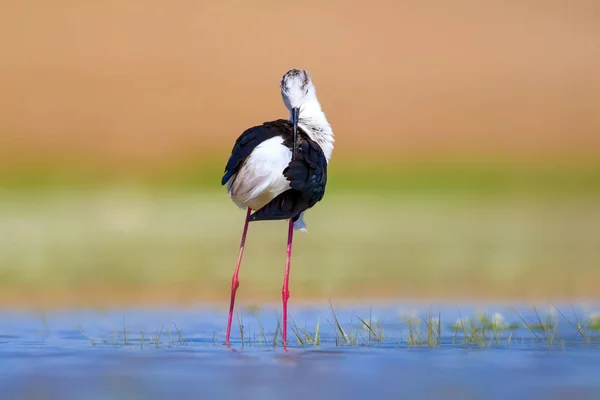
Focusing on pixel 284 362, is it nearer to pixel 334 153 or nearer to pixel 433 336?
pixel 433 336

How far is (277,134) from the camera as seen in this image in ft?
22.7

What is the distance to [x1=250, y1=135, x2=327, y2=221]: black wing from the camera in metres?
6.73

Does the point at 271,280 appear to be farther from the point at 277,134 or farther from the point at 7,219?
the point at 7,219

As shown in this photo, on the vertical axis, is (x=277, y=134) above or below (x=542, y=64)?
below

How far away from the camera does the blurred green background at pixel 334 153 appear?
395 inches

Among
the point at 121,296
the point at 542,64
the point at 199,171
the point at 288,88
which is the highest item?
the point at 542,64

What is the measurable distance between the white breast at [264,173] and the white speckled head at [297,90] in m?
0.55

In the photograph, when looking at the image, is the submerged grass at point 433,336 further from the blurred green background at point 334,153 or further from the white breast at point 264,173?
the blurred green background at point 334,153

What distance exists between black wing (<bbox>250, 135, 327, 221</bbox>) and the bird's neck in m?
0.19

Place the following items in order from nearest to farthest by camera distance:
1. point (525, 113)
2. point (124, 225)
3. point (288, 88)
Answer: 1. point (288, 88)
2. point (124, 225)
3. point (525, 113)

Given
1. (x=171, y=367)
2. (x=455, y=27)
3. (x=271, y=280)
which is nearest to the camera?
(x=171, y=367)

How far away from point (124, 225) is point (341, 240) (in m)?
2.37

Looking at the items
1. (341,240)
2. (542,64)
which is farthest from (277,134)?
(542,64)

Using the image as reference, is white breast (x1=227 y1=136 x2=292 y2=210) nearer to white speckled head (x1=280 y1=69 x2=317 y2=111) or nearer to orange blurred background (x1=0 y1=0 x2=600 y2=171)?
white speckled head (x1=280 y1=69 x2=317 y2=111)
